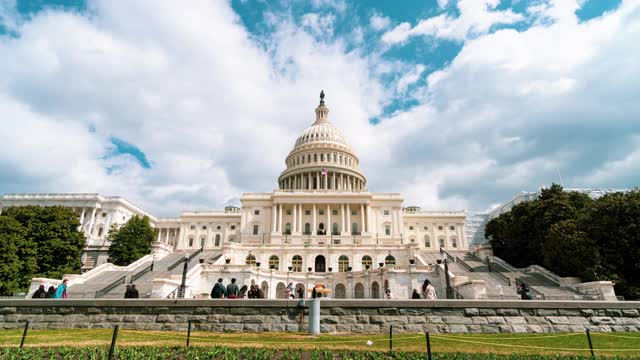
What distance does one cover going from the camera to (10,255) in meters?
38.9

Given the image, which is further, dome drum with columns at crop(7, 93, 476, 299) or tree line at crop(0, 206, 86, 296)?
dome drum with columns at crop(7, 93, 476, 299)

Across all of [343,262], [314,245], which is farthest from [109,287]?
[343,262]

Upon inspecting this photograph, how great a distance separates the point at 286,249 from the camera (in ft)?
190

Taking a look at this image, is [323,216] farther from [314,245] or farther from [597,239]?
[597,239]

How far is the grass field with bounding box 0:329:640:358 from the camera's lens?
10445mm

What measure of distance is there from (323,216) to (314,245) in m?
21.8

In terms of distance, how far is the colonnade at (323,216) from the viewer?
3017 inches

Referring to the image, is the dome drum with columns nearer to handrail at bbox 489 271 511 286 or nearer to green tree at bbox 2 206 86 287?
green tree at bbox 2 206 86 287

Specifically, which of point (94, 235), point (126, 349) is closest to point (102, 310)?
point (126, 349)

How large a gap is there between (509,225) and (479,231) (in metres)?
73.3

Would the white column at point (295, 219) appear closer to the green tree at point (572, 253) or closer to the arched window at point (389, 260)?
the arched window at point (389, 260)

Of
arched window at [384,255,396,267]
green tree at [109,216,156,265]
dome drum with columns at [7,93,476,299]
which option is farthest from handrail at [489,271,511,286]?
green tree at [109,216,156,265]

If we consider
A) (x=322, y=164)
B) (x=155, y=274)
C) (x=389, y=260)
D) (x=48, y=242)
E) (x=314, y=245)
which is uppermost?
(x=322, y=164)

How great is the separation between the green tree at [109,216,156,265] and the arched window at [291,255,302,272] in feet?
87.2
